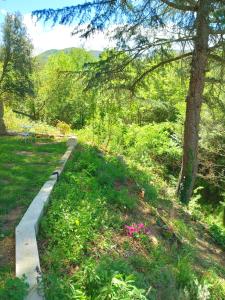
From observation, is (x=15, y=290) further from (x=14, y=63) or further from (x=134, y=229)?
(x=14, y=63)

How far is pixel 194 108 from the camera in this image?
938 cm

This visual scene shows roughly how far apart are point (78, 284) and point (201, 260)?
3302mm

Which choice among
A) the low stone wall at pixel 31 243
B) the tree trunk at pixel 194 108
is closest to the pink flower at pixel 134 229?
the low stone wall at pixel 31 243

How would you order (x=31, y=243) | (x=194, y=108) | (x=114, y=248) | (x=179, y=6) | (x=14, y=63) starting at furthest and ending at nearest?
(x=14, y=63) → (x=194, y=108) → (x=179, y=6) → (x=114, y=248) → (x=31, y=243)

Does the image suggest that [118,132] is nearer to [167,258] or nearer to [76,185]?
[76,185]

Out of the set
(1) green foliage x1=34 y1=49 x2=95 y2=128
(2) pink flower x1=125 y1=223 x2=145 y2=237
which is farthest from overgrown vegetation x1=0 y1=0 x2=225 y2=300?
(1) green foliage x1=34 y1=49 x2=95 y2=128

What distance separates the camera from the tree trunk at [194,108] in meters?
8.75

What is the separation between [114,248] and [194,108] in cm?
537

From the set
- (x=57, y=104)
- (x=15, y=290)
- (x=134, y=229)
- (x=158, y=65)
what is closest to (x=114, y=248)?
(x=134, y=229)

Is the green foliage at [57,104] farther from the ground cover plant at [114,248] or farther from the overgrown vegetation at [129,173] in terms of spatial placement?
the ground cover plant at [114,248]

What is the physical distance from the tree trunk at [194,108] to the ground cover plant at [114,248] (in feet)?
6.88

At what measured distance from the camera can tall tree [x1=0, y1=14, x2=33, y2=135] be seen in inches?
554

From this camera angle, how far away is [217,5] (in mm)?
7582

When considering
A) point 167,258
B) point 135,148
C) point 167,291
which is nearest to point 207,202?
point 135,148
